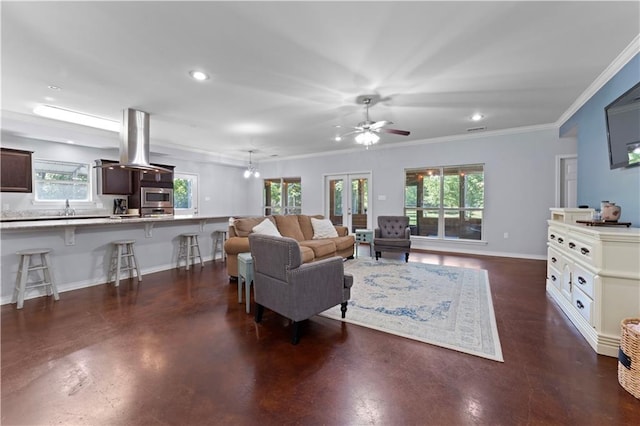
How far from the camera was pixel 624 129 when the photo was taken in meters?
2.82

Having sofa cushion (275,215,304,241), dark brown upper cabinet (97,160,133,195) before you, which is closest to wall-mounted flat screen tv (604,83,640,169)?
sofa cushion (275,215,304,241)

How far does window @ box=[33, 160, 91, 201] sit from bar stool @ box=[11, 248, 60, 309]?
3032 mm

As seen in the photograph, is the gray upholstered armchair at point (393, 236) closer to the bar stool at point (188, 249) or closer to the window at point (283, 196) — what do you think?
the bar stool at point (188, 249)

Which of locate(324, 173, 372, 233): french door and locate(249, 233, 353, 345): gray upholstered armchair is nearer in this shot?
locate(249, 233, 353, 345): gray upholstered armchair

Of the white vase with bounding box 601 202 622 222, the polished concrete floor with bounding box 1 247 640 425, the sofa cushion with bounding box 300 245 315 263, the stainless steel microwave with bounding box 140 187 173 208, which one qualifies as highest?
the stainless steel microwave with bounding box 140 187 173 208

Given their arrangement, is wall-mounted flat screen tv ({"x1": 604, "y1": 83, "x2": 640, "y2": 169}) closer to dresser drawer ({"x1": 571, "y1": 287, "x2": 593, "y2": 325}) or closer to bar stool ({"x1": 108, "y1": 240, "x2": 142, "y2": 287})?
dresser drawer ({"x1": 571, "y1": 287, "x2": 593, "y2": 325})

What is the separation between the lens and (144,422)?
1.50m

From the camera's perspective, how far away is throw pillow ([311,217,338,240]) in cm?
526

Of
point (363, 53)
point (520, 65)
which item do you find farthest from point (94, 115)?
point (520, 65)

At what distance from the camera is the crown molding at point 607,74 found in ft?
8.76

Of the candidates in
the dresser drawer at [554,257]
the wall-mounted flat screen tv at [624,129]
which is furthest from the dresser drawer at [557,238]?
the wall-mounted flat screen tv at [624,129]

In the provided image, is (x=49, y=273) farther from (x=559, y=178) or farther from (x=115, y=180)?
(x=559, y=178)

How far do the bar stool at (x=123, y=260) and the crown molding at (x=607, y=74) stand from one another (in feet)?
20.8

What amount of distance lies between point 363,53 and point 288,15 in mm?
883
